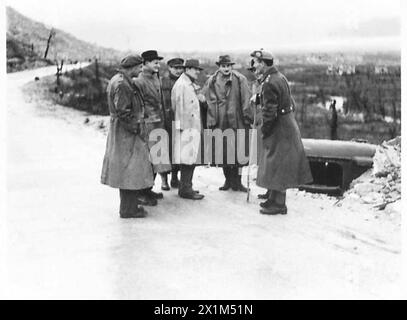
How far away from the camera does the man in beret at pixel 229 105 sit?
7348mm

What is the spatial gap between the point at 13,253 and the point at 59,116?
342 inches

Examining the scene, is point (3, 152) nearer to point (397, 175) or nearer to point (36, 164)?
point (36, 164)

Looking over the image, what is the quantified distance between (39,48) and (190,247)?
734 inches

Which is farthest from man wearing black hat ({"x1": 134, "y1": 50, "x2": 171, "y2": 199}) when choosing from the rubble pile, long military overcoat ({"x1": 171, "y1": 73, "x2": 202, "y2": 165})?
the rubble pile

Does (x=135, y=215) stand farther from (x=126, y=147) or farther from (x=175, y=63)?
(x=175, y=63)

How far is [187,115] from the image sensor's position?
22.8ft

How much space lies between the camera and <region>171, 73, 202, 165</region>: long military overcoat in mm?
6902

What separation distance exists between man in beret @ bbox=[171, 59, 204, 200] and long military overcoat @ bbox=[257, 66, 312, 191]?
106 cm

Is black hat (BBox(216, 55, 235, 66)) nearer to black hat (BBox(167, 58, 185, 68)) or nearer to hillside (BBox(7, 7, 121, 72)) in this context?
black hat (BBox(167, 58, 185, 68))

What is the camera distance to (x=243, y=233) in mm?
5797

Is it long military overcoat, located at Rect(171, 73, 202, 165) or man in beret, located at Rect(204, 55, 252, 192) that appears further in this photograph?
man in beret, located at Rect(204, 55, 252, 192)

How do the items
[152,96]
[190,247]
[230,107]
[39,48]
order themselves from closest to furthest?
[190,247]
[152,96]
[230,107]
[39,48]

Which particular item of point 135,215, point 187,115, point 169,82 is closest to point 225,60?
point 169,82

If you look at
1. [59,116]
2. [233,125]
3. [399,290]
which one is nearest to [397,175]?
[233,125]
